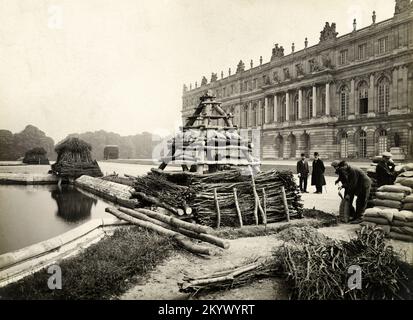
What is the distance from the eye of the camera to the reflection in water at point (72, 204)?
13395 millimetres

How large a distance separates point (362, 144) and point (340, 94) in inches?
279

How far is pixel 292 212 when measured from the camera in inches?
360

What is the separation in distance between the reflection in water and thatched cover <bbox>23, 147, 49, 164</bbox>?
41.5 ft

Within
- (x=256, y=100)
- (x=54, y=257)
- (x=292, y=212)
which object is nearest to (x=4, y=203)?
(x=54, y=257)

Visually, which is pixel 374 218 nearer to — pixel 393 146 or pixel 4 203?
pixel 4 203

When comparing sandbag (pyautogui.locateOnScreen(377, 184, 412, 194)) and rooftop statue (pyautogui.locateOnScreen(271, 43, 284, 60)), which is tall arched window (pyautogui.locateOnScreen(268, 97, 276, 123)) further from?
sandbag (pyautogui.locateOnScreen(377, 184, 412, 194))

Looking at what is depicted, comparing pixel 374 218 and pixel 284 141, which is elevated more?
pixel 284 141

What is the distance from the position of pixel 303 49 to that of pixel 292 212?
134 feet

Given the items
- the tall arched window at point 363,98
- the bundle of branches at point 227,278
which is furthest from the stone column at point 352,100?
the bundle of branches at point 227,278

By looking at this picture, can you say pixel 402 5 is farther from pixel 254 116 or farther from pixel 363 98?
pixel 254 116

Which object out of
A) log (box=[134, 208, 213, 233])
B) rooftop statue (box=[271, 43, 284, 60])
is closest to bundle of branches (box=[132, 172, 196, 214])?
log (box=[134, 208, 213, 233])
